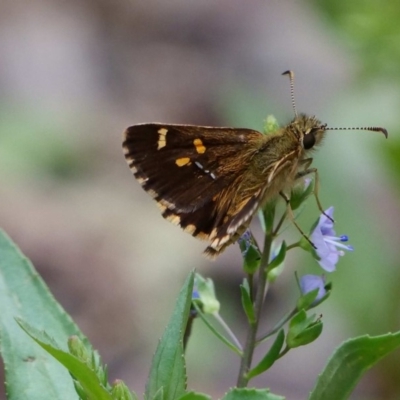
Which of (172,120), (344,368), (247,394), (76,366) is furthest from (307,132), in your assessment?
(172,120)

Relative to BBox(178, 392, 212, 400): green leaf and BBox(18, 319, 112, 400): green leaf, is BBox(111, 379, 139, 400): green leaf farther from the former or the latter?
BBox(178, 392, 212, 400): green leaf

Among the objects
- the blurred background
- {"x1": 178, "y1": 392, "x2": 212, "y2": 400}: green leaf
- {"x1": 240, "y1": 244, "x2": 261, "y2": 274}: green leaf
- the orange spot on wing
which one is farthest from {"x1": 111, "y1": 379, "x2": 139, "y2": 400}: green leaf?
the blurred background

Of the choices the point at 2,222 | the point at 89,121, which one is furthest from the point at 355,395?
the point at 89,121

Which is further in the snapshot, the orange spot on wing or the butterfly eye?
the orange spot on wing

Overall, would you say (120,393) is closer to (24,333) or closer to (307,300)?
(24,333)

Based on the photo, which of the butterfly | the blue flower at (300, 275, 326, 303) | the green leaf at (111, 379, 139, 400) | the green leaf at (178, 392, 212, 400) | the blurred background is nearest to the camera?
the green leaf at (178, 392, 212, 400)

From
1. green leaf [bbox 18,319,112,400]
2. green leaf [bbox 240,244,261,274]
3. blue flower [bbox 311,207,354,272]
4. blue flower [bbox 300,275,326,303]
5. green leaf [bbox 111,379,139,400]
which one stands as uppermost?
blue flower [bbox 311,207,354,272]

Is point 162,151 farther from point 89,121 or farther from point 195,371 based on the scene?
point 89,121
